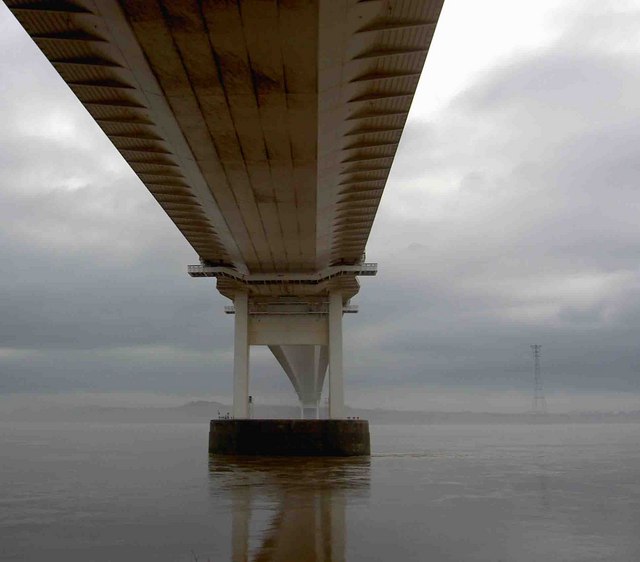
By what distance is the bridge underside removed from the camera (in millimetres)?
14484

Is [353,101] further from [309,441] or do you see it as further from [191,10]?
[309,441]

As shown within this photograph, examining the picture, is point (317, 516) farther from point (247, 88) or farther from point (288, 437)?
point (288, 437)

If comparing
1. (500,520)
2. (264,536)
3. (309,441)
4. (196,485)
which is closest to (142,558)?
(264,536)

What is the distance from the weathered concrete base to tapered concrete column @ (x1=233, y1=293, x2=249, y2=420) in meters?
2.03

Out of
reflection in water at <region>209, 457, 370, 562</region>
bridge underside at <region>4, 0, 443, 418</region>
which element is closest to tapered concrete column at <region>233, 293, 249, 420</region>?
reflection in water at <region>209, 457, 370, 562</region>

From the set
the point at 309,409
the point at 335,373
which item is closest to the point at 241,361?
the point at 335,373

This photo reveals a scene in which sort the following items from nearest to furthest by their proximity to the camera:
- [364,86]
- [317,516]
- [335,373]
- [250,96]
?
[317,516], [250,96], [364,86], [335,373]

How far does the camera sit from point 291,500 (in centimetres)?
1867

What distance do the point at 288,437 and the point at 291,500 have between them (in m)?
16.5

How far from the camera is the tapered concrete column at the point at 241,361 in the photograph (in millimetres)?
37781

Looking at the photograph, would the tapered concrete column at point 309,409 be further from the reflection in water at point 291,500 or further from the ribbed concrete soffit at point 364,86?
the ribbed concrete soffit at point 364,86

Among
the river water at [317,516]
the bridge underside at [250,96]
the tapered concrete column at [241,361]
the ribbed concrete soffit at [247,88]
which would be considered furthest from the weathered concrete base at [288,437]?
the ribbed concrete soffit at [247,88]

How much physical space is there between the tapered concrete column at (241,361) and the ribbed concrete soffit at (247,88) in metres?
12.5

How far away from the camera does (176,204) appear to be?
86.5 ft
